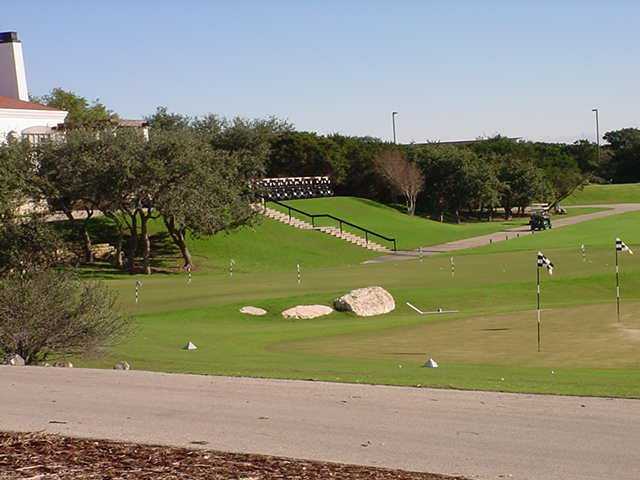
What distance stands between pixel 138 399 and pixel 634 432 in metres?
6.10

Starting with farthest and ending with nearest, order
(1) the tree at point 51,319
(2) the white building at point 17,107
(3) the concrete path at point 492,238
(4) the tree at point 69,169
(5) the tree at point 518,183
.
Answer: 1. (5) the tree at point 518,183
2. (3) the concrete path at point 492,238
3. (2) the white building at point 17,107
4. (4) the tree at point 69,169
5. (1) the tree at point 51,319

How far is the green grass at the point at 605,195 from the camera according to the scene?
127 meters

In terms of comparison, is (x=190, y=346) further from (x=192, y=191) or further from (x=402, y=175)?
(x=402, y=175)

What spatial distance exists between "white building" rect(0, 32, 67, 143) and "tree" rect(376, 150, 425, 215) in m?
36.7

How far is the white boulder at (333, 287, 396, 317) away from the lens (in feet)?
114

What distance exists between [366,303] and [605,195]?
99957 mm

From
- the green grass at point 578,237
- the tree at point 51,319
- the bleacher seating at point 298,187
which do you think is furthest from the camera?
the bleacher seating at point 298,187

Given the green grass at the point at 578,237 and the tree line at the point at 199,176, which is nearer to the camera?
the tree line at the point at 199,176

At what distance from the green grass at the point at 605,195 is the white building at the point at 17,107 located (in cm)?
7470

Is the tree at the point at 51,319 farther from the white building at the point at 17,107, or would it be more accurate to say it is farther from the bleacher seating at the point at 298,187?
the bleacher seating at the point at 298,187

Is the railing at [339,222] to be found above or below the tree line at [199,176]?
below

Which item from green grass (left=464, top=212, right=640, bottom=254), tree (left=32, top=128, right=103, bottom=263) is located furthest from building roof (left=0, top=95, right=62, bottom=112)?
green grass (left=464, top=212, right=640, bottom=254)

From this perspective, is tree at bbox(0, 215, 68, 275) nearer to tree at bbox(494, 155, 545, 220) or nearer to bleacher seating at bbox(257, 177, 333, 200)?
bleacher seating at bbox(257, 177, 333, 200)

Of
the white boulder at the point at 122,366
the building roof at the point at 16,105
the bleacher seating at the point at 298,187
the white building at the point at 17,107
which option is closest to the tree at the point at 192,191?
the white building at the point at 17,107
